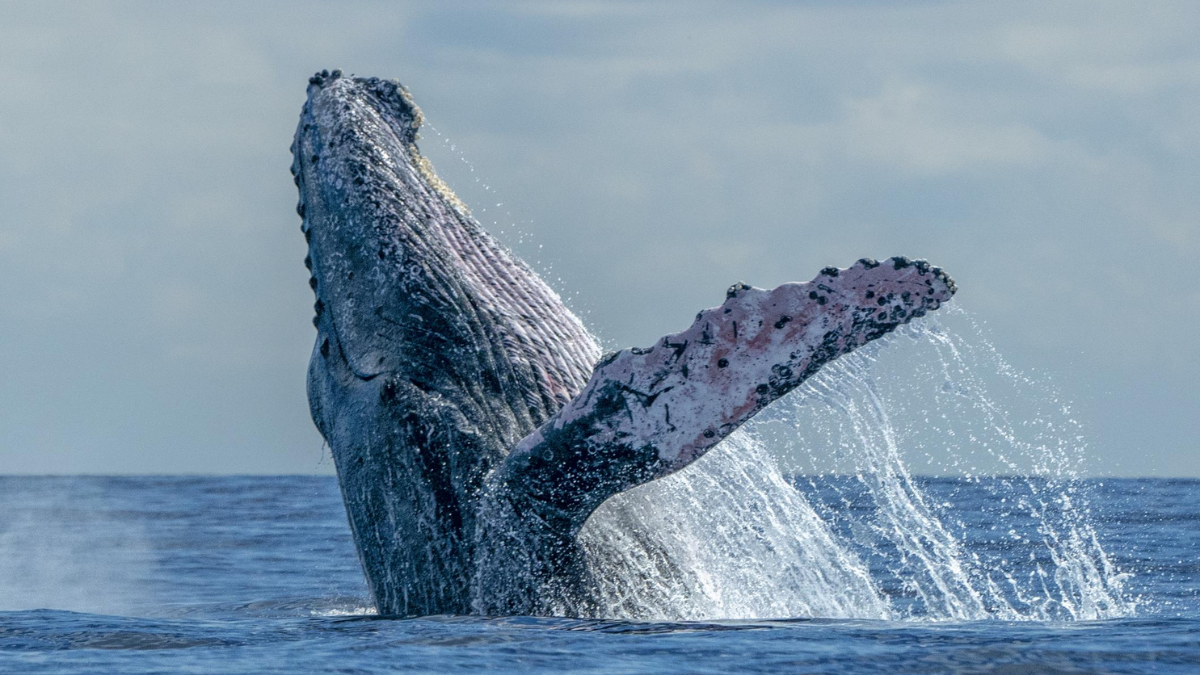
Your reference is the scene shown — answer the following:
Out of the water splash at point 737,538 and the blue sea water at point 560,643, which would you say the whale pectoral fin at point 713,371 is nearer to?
the blue sea water at point 560,643

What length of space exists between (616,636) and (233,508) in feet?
78.9

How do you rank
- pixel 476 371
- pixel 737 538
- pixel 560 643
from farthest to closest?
pixel 737 538 < pixel 476 371 < pixel 560 643

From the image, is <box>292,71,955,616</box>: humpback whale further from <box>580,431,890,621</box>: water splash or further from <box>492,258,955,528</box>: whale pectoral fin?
<box>580,431,890,621</box>: water splash

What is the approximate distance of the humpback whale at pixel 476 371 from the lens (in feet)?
20.5

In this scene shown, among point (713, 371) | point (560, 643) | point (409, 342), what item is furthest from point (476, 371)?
point (560, 643)

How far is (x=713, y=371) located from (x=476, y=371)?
6.05 ft

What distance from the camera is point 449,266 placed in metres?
8.00

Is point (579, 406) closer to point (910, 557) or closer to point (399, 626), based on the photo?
point (399, 626)

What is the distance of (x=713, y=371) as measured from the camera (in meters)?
6.29

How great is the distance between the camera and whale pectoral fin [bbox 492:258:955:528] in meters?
6.13

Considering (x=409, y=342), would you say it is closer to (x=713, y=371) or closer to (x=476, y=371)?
(x=476, y=371)

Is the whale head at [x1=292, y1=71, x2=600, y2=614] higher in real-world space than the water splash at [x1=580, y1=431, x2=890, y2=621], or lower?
higher

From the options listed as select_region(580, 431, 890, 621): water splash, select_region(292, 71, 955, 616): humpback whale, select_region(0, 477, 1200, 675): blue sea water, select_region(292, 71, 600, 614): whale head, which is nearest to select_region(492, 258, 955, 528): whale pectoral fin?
select_region(292, 71, 955, 616): humpback whale

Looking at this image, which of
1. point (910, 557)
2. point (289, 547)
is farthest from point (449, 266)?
point (289, 547)
